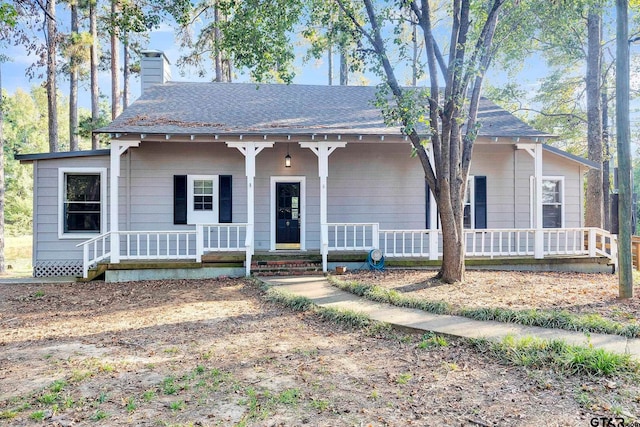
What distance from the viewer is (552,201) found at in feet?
36.3

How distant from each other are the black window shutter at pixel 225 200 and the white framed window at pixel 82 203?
2782mm

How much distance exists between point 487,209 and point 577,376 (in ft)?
25.7

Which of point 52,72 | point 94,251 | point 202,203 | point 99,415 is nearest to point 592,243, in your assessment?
point 202,203

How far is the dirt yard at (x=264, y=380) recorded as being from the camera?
118 inches

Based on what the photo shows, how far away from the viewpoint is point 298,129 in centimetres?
979

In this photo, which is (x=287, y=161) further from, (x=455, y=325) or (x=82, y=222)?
(x=455, y=325)

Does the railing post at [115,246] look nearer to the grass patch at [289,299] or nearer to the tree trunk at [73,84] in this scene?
the grass patch at [289,299]

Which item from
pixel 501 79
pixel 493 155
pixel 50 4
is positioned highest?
pixel 50 4

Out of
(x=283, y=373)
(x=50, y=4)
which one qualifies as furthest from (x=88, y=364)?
(x=50, y=4)

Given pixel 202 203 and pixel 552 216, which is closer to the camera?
pixel 202 203

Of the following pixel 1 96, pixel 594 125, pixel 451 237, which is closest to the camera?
pixel 451 237

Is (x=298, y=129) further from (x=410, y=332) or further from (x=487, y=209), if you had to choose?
(x=410, y=332)

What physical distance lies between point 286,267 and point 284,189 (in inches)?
97.4

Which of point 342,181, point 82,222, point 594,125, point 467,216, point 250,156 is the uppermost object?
point 594,125
